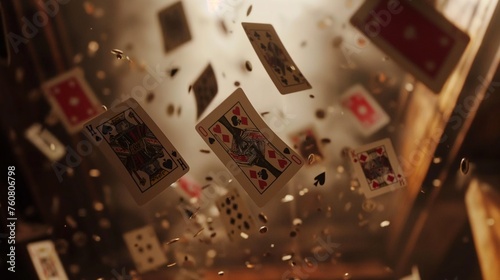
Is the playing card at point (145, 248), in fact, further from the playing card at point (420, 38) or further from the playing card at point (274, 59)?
the playing card at point (420, 38)

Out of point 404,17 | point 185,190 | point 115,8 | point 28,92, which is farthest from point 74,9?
point 404,17

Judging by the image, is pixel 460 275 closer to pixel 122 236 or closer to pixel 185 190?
pixel 185 190

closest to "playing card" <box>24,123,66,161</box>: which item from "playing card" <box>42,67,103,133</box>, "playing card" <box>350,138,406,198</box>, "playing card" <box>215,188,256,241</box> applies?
"playing card" <box>42,67,103,133</box>

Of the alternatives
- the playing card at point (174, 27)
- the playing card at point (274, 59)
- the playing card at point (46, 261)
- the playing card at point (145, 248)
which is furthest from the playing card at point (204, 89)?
the playing card at point (46, 261)

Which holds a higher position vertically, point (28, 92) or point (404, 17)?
point (28, 92)

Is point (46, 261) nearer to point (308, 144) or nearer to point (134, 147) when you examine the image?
point (134, 147)

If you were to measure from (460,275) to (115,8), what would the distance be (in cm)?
132

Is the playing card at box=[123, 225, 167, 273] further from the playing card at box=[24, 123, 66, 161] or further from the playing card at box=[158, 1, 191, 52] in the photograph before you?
the playing card at box=[158, 1, 191, 52]

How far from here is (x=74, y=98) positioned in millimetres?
1337

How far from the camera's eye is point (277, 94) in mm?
1429

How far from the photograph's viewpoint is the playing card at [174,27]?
1.37 metres

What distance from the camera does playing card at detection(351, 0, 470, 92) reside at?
1.33 metres

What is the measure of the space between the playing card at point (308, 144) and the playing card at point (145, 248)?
513mm

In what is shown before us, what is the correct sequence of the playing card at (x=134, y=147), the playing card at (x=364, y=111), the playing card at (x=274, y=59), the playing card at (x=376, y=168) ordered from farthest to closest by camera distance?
the playing card at (x=364, y=111) → the playing card at (x=376, y=168) → the playing card at (x=274, y=59) → the playing card at (x=134, y=147)
